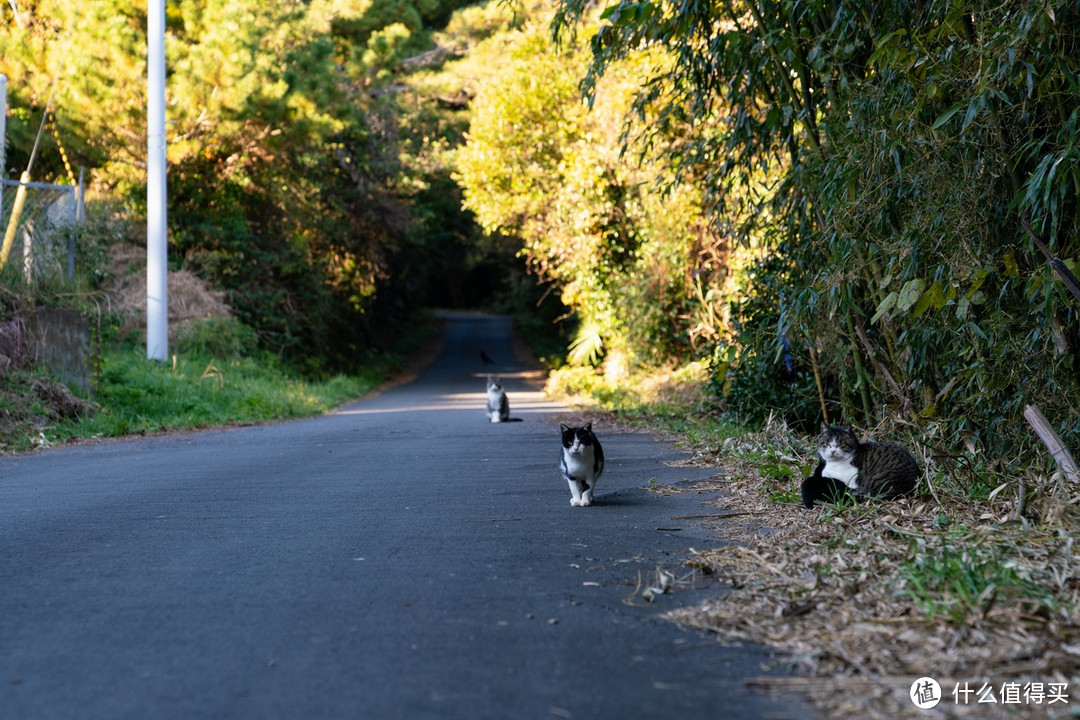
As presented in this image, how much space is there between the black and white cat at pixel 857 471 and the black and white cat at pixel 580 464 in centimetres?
148

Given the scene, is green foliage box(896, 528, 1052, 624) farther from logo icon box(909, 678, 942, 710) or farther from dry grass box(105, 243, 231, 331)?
dry grass box(105, 243, 231, 331)

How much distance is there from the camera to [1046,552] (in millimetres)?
4805

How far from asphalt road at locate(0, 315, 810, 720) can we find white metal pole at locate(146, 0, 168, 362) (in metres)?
Answer: 9.12

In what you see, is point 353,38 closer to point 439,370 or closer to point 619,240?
point 439,370

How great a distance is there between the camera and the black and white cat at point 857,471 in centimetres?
677

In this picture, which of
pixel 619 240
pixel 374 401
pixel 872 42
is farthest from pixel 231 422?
pixel 872 42

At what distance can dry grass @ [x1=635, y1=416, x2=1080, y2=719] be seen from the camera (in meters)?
3.58

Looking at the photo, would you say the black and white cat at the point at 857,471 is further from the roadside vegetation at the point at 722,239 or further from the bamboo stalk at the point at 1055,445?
the bamboo stalk at the point at 1055,445

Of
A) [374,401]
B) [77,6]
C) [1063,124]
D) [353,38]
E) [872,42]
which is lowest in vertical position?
[374,401]

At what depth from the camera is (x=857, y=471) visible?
6.93 meters

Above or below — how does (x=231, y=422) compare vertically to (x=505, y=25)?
below

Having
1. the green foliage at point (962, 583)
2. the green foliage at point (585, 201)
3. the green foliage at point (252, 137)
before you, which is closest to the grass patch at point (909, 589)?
the green foliage at point (962, 583)

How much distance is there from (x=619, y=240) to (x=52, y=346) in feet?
39.6

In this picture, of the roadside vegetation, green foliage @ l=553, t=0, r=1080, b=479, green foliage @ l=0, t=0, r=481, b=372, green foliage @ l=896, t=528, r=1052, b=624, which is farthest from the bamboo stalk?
green foliage @ l=0, t=0, r=481, b=372
